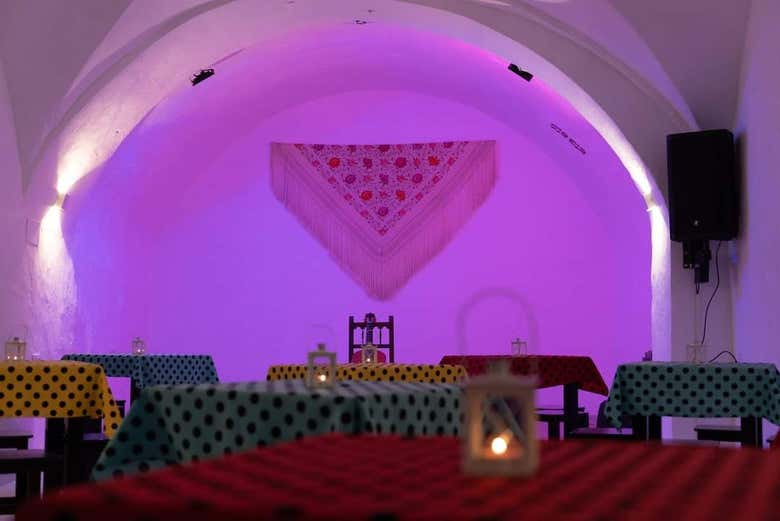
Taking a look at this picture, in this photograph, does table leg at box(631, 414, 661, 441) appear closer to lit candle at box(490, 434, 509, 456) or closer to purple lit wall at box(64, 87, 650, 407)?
lit candle at box(490, 434, 509, 456)

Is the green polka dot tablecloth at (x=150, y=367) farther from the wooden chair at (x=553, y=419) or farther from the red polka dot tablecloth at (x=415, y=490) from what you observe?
the red polka dot tablecloth at (x=415, y=490)

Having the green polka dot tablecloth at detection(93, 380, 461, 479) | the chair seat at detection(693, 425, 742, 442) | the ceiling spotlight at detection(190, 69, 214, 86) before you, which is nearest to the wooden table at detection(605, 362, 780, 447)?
the chair seat at detection(693, 425, 742, 442)

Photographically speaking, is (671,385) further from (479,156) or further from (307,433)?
(479,156)

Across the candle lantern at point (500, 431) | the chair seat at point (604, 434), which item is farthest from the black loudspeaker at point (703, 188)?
the candle lantern at point (500, 431)

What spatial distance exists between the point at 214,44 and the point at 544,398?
4.76 m

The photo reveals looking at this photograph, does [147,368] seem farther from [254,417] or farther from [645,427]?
[254,417]

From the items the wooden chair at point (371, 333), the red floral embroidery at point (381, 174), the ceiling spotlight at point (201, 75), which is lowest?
the wooden chair at point (371, 333)

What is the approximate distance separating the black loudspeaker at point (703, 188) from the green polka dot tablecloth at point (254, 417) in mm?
4373

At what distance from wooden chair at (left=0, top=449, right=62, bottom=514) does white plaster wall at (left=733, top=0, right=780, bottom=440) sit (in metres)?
3.81

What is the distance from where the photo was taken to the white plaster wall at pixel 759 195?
18.4 ft

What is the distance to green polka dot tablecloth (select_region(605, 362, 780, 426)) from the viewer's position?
4699 mm

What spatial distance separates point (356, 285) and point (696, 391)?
6038mm

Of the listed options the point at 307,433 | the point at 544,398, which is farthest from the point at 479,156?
the point at 307,433

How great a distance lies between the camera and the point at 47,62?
6879 mm
